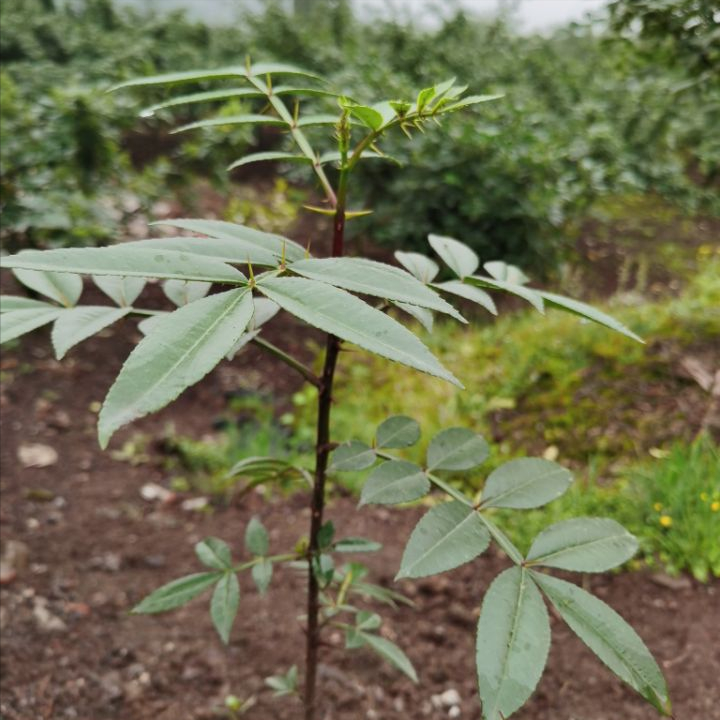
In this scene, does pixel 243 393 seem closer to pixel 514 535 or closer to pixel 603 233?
pixel 514 535

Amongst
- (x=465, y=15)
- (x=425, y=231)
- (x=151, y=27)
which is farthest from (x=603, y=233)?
(x=151, y=27)

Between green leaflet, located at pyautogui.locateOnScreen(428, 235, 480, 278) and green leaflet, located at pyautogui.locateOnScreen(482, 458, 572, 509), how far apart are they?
278 mm

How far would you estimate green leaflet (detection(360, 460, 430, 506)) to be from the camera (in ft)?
2.75

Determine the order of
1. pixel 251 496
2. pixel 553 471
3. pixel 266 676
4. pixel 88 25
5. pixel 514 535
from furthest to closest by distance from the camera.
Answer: pixel 88 25, pixel 251 496, pixel 514 535, pixel 266 676, pixel 553 471

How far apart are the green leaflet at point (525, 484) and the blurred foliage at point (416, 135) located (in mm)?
1455

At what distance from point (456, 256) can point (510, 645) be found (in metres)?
0.57

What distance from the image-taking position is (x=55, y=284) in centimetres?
101

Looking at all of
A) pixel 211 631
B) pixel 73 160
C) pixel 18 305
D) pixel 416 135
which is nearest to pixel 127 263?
pixel 18 305

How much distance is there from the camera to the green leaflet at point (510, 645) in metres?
0.64

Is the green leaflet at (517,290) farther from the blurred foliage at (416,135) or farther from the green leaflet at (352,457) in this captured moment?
the blurred foliage at (416,135)

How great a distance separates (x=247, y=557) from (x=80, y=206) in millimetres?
1877

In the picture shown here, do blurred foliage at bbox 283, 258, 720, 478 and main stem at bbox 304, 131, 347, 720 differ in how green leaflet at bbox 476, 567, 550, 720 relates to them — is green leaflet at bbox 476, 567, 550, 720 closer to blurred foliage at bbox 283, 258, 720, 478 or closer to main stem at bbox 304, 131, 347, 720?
main stem at bbox 304, 131, 347, 720

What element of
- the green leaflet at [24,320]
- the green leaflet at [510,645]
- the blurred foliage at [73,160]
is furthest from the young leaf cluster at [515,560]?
the blurred foliage at [73,160]

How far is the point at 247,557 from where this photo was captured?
2051mm
